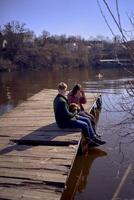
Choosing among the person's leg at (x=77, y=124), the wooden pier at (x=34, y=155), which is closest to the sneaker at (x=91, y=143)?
the person's leg at (x=77, y=124)

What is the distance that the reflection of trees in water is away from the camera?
6.68 meters

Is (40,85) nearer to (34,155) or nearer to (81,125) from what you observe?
(81,125)

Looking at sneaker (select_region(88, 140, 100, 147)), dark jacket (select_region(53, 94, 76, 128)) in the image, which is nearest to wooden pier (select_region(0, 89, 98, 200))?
dark jacket (select_region(53, 94, 76, 128))

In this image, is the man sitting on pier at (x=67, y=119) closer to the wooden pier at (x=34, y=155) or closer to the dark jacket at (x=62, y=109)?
the dark jacket at (x=62, y=109)

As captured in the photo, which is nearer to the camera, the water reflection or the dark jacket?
the dark jacket

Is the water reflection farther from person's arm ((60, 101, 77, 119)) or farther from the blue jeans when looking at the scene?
person's arm ((60, 101, 77, 119))

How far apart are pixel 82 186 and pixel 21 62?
5002 cm

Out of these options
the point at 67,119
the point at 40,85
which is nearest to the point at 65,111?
the point at 67,119

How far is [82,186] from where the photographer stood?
6848mm

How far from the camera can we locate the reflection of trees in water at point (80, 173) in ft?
21.9

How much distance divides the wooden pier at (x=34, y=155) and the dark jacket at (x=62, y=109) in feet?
0.97

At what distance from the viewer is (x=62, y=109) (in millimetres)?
7820

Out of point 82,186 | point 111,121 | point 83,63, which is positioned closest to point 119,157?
point 82,186

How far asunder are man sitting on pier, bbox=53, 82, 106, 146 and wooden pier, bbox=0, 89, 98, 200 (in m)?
0.18
